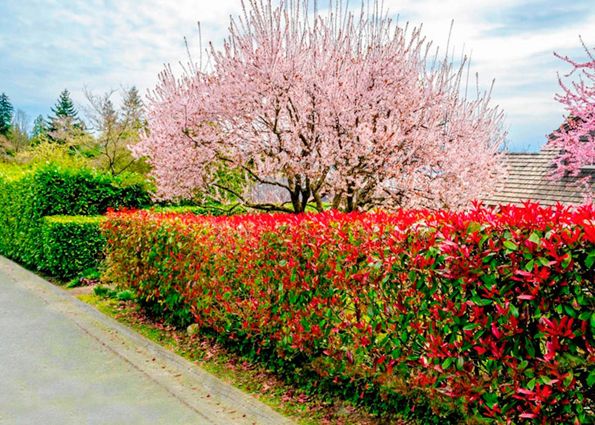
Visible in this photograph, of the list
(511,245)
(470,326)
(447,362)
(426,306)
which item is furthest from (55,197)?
Answer: (511,245)

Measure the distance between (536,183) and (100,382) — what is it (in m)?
17.9

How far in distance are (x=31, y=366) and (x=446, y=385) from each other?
4942 millimetres

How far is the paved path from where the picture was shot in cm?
499

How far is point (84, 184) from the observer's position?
1343cm

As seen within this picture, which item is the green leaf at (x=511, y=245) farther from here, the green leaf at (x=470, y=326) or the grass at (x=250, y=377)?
the grass at (x=250, y=377)

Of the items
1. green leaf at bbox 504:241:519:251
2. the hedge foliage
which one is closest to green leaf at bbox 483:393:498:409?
green leaf at bbox 504:241:519:251

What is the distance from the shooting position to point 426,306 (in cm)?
398

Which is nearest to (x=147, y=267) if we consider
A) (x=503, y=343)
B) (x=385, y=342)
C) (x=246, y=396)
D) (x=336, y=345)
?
(x=246, y=396)

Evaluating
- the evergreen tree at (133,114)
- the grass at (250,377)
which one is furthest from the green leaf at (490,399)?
the evergreen tree at (133,114)

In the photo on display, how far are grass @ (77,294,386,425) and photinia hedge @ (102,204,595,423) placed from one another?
0.46 feet

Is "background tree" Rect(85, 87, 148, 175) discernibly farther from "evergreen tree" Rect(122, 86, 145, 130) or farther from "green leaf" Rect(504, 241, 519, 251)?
"green leaf" Rect(504, 241, 519, 251)

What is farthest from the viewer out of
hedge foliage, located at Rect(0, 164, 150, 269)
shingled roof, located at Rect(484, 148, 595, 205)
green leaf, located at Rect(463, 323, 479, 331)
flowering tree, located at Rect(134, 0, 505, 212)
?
shingled roof, located at Rect(484, 148, 595, 205)

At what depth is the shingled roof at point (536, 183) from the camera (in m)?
18.5

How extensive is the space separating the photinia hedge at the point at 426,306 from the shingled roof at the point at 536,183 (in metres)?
14.5
